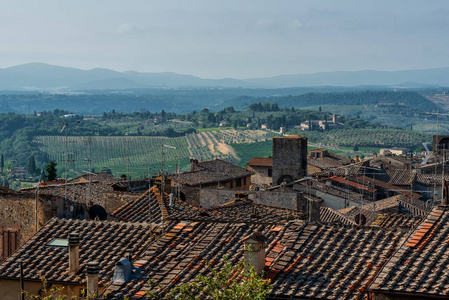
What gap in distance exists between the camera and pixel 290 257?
1099 cm

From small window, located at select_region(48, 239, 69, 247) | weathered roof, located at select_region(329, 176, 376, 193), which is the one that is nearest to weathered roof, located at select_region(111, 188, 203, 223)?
small window, located at select_region(48, 239, 69, 247)

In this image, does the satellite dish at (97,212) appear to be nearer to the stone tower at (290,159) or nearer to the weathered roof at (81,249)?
the weathered roof at (81,249)

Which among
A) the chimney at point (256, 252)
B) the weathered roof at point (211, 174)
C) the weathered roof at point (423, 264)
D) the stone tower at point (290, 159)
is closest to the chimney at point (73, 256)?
the chimney at point (256, 252)

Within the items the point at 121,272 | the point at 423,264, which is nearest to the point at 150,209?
the point at 121,272

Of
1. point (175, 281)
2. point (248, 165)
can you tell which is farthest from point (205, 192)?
point (248, 165)

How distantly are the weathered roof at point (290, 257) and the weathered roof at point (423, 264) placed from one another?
633mm

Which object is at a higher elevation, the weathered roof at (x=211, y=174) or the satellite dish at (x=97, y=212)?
the satellite dish at (x=97, y=212)

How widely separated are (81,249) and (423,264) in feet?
21.4

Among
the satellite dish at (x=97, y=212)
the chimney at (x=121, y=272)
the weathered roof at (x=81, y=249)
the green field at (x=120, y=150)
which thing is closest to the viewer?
the chimney at (x=121, y=272)

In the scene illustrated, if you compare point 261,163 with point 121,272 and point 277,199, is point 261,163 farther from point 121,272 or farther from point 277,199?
point 121,272

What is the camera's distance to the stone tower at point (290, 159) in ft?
168

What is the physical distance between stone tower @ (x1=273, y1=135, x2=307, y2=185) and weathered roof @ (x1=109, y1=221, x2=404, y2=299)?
126ft

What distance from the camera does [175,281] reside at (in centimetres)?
1107

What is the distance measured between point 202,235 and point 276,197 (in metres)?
18.4
